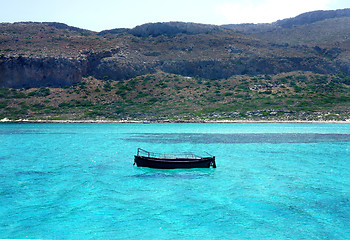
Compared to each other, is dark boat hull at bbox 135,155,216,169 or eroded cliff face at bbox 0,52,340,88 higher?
eroded cliff face at bbox 0,52,340,88

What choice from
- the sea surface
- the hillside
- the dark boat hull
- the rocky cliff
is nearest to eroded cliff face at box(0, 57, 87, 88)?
the rocky cliff

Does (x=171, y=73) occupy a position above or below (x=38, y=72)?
above

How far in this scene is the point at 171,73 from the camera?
13375 centimetres

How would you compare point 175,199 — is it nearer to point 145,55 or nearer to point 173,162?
point 173,162

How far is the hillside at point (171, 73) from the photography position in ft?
358

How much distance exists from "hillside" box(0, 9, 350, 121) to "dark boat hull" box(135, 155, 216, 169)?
246 feet

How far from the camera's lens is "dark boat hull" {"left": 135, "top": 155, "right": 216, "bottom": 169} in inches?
1211

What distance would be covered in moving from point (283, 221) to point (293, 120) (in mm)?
89600

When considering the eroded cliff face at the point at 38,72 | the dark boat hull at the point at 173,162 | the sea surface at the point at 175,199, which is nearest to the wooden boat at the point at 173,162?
the dark boat hull at the point at 173,162

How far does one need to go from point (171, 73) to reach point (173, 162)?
106 meters

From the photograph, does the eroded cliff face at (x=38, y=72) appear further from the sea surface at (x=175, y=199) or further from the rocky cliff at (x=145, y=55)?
the sea surface at (x=175, y=199)

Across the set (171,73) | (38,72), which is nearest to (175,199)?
(171,73)

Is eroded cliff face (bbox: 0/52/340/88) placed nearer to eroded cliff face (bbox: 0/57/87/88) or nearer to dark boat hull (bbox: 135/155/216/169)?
eroded cliff face (bbox: 0/57/87/88)

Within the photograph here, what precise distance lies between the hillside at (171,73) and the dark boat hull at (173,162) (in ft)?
246
